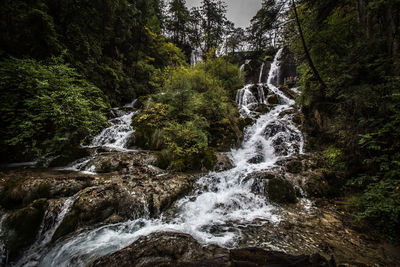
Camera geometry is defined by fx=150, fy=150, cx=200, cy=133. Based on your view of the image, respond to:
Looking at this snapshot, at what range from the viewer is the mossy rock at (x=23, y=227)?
279 centimetres

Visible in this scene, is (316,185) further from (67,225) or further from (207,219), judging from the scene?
(67,225)

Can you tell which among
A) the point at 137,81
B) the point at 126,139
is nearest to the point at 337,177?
the point at 126,139

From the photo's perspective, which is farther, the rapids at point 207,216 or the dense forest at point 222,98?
the dense forest at point 222,98

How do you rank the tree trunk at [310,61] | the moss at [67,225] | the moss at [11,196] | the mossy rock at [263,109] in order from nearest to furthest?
the moss at [67,225] < the moss at [11,196] < the tree trunk at [310,61] < the mossy rock at [263,109]

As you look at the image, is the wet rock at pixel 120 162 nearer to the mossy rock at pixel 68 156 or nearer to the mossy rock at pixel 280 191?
the mossy rock at pixel 68 156

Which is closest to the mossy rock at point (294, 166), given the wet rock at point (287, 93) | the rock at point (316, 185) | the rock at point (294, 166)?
the rock at point (294, 166)

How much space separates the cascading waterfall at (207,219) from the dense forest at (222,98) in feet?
2.15

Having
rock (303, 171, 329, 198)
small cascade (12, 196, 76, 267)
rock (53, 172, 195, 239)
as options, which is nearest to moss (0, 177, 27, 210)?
small cascade (12, 196, 76, 267)

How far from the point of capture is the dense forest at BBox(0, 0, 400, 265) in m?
3.42

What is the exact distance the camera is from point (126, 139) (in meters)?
8.58

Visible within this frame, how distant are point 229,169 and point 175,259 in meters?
4.67

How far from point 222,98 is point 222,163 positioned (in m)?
4.30

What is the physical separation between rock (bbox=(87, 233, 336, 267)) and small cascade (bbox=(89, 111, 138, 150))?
A: 6498 millimetres

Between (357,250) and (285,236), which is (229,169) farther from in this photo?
(357,250)
